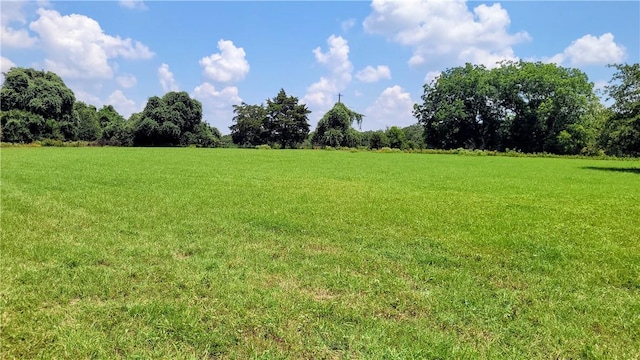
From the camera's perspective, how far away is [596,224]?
866 cm

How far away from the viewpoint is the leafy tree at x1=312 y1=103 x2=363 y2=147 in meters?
68.9

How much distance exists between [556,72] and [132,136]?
6753 centimetres

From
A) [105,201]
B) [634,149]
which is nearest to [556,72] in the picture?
[634,149]

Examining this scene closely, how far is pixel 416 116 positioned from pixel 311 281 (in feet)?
233

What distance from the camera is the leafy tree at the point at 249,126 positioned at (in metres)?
75.2

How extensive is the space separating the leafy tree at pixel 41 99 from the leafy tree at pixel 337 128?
3933 cm

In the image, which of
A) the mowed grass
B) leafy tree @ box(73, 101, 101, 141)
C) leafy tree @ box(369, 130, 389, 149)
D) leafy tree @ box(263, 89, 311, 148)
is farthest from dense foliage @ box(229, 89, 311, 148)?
the mowed grass

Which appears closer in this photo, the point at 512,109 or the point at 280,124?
the point at 512,109

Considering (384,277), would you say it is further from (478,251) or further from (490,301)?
(478,251)

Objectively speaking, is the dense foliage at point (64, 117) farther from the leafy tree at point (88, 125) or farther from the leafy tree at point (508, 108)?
the leafy tree at point (508, 108)

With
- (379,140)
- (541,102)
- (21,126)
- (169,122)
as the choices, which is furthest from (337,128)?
(21,126)

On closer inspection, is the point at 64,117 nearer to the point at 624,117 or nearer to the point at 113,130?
the point at 113,130

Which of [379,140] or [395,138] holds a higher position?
[395,138]

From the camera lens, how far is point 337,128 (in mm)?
70312
